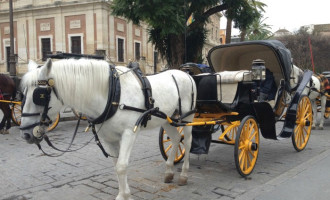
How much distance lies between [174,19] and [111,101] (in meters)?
8.93

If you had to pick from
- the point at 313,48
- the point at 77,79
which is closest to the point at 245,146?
the point at 77,79

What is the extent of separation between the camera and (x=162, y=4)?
11.3m

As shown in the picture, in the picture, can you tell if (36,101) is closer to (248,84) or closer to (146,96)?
(146,96)

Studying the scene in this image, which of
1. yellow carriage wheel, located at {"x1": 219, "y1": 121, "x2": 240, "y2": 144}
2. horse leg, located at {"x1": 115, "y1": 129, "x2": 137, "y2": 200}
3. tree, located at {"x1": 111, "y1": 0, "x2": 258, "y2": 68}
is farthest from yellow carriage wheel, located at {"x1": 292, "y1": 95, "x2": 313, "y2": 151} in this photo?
tree, located at {"x1": 111, "y1": 0, "x2": 258, "y2": 68}

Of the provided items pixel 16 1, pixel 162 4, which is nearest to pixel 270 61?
pixel 162 4

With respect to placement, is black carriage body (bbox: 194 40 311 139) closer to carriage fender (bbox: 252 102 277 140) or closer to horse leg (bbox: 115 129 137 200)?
carriage fender (bbox: 252 102 277 140)

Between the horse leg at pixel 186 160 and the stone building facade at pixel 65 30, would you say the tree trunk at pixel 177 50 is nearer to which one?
the horse leg at pixel 186 160

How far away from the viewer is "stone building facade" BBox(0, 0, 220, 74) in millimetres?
26109

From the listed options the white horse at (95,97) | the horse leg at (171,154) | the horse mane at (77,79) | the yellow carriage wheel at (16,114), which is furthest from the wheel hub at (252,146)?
the yellow carriage wheel at (16,114)

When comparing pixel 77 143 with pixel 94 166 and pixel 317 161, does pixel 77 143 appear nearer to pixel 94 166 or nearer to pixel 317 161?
pixel 94 166

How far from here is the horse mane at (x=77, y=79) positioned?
9.20ft

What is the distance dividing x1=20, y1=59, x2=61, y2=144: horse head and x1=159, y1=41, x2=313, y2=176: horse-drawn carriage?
2.05m

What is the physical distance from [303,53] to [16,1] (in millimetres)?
28590

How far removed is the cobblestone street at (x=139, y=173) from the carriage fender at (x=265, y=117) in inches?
22.0
